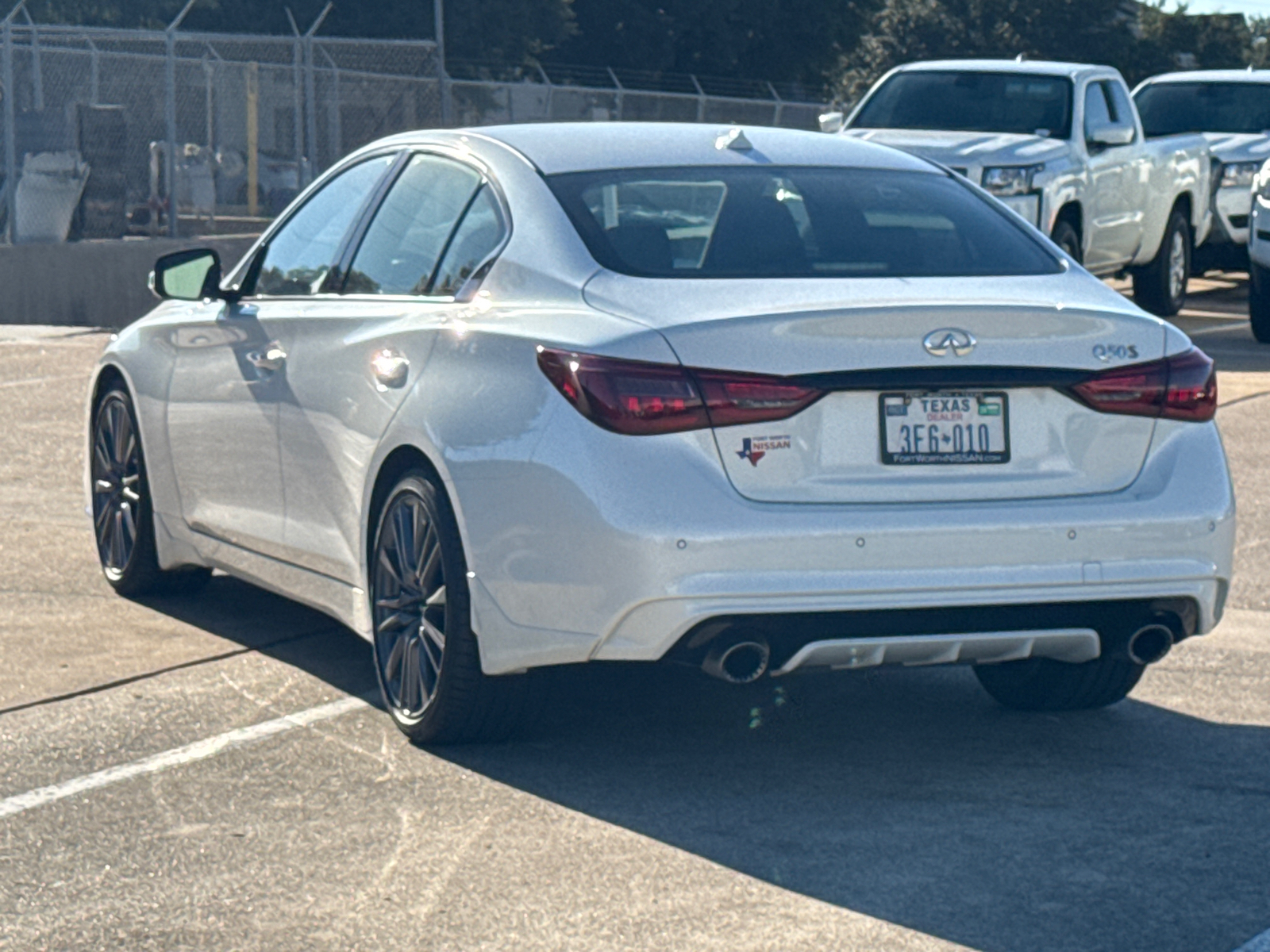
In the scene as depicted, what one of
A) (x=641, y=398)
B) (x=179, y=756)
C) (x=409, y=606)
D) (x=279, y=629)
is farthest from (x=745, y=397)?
(x=279, y=629)

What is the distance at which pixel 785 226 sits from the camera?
580 cm

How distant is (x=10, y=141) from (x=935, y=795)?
17228 mm

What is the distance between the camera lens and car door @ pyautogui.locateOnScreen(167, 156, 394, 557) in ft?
21.6

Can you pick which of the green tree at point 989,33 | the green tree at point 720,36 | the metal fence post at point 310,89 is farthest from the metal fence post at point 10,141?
the green tree at point 989,33

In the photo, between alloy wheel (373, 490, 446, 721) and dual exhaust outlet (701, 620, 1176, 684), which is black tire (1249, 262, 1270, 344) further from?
dual exhaust outlet (701, 620, 1176, 684)

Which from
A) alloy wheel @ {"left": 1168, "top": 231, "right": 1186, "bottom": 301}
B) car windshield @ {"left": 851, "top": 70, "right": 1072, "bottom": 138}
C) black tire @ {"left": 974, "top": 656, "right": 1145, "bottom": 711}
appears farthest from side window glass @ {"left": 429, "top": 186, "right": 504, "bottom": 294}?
alloy wheel @ {"left": 1168, "top": 231, "right": 1186, "bottom": 301}

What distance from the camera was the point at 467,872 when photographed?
468 centimetres

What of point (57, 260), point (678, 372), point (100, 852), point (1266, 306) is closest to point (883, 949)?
point (678, 372)

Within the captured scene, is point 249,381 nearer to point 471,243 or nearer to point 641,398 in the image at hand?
point 471,243

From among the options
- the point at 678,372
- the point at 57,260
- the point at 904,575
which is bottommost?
the point at 57,260

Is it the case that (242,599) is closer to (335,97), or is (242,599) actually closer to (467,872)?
(467,872)

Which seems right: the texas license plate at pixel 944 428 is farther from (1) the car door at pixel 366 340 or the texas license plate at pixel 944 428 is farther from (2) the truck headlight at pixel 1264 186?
(2) the truck headlight at pixel 1264 186

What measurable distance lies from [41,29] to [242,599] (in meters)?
16.3

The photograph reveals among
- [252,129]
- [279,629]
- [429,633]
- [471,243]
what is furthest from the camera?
[252,129]
